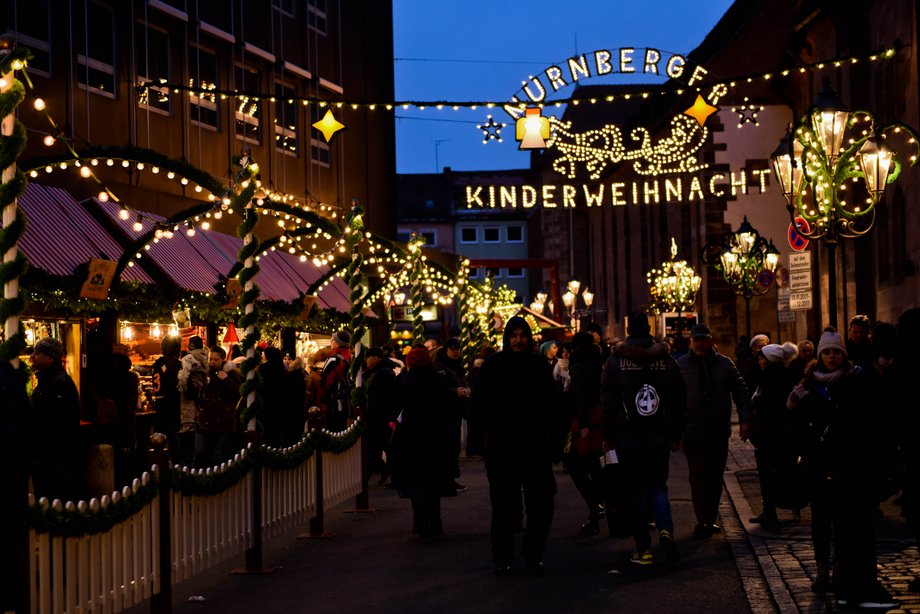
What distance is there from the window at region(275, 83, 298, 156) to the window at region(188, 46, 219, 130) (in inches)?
126

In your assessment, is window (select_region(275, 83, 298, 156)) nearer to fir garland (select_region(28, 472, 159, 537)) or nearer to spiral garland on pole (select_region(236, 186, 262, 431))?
spiral garland on pole (select_region(236, 186, 262, 431))

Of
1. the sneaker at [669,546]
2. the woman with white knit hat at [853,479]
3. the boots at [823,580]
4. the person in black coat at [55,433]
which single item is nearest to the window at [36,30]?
the person in black coat at [55,433]

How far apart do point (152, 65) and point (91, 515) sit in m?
17.5

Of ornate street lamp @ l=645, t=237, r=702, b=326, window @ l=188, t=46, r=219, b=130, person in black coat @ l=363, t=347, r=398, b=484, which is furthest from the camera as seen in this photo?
ornate street lamp @ l=645, t=237, r=702, b=326

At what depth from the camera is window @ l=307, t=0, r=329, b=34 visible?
3200cm

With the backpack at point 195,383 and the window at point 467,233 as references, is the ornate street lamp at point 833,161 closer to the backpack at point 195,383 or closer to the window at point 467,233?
the backpack at point 195,383

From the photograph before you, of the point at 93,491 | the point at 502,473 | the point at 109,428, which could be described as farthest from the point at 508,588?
the point at 109,428

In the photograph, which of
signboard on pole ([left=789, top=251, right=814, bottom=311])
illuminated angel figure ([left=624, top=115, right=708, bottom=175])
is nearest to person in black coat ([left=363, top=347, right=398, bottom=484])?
→ signboard on pole ([left=789, top=251, right=814, bottom=311])

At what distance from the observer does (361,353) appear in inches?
672

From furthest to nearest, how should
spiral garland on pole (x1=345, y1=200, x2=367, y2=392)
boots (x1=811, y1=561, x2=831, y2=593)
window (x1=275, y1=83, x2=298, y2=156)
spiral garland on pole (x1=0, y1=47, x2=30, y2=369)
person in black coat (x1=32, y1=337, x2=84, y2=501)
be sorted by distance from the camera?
window (x1=275, y1=83, x2=298, y2=156)
spiral garland on pole (x1=345, y1=200, x2=367, y2=392)
person in black coat (x1=32, y1=337, x2=84, y2=501)
boots (x1=811, y1=561, x2=831, y2=593)
spiral garland on pole (x1=0, y1=47, x2=30, y2=369)

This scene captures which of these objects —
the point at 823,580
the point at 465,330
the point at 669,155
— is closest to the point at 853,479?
the point at 823,580

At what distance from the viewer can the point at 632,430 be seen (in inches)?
441

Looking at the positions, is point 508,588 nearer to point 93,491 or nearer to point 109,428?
point 93,491

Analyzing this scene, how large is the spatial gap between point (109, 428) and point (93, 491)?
453cm
